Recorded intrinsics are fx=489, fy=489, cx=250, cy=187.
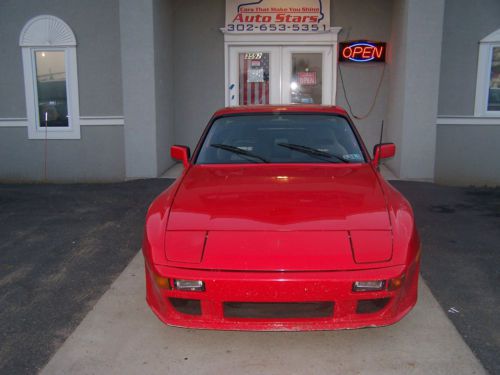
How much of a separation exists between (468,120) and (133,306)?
7599 mm

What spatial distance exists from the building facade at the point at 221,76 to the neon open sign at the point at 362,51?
0.32 feet

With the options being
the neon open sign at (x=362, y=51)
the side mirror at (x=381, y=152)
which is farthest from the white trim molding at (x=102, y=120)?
the side mirror at (x=381, y=152)

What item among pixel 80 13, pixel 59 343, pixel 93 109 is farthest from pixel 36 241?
pixel 80 13

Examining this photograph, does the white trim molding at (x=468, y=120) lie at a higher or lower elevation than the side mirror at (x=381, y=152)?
higher

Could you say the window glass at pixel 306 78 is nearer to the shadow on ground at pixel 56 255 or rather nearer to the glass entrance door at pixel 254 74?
the glass entrance door at pixel 254 74

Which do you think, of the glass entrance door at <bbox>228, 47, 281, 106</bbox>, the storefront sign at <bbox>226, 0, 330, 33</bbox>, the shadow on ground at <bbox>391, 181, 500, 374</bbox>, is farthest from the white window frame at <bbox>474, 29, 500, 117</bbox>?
the glass entrance door at <bbox>228, 47, 281, 106</bbox>

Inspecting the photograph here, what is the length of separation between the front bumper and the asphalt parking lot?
1.06 feet

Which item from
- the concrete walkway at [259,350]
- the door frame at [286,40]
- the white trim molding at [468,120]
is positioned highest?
the door frame at [286,40]

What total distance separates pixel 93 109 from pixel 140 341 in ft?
23.3

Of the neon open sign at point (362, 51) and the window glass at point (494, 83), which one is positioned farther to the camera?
the neon open sign at point (362, 51)

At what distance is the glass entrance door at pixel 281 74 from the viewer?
10.1 m

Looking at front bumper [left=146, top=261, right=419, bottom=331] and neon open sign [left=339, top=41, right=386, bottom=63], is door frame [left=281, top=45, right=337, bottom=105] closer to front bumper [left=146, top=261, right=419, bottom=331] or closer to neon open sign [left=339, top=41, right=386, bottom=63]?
neon open sign [left=339, top=41, right=386, bottom=63]

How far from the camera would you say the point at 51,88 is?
9.59m

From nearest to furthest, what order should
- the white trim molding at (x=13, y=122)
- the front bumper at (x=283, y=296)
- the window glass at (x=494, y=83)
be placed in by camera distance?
the front bumper at (x=283, y=296) < the window glass at (x=494, y=83) < the white trim molding at (x=13, y=122)
